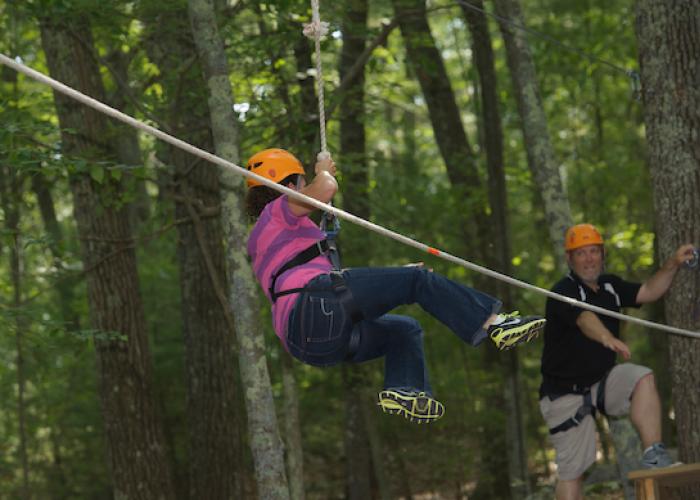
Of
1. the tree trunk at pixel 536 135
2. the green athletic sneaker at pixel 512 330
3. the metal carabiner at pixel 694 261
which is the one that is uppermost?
the tree trunk at pixel 536 135

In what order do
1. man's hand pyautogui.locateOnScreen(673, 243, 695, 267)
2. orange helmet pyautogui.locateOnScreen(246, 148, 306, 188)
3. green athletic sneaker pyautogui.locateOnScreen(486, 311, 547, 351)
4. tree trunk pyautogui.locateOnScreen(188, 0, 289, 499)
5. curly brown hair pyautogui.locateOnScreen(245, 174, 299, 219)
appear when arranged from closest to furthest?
green athletic sneaker pyautogui.locateOnScreen(486, 311, 547, 351) → orange helmet pyautogui.locateOnScreen(246, 148, 306, 188) → curly brown hair pyautogui.locateOnScreen(245, 174, 299, 219) → man's hand pyautogui.locateOnScreen(673, 243, 695, 267) → tree trunk pyautogui.locateOnScreen(188, 0, 289, 499)

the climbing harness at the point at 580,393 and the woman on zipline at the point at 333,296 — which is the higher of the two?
the woman on zipline at the point at 333,296

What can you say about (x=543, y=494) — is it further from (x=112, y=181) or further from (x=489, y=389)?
(x=112, y=181)

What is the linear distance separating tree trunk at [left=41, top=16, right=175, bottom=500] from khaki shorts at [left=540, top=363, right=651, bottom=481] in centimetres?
390

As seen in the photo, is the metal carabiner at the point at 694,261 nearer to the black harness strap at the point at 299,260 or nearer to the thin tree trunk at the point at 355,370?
the black harness strap at the point at 299,260

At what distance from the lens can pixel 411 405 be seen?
436cm

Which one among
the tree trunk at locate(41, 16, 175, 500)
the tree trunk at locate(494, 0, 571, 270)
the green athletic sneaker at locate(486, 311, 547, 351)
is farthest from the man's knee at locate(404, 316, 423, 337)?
the tree trunk at locate(41, 16, 175, 500)

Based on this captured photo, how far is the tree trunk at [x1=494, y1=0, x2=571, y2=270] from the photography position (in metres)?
7.53

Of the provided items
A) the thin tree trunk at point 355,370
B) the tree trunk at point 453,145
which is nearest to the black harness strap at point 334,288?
the thin tree trunk at point 355,370

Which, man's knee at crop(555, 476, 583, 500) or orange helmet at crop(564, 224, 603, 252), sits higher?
orange helmet at crop(564, 224, 603, 252)

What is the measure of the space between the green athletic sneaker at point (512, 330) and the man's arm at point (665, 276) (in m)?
1.50

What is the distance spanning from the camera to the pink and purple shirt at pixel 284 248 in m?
4.27

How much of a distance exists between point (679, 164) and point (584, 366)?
49.5 inches

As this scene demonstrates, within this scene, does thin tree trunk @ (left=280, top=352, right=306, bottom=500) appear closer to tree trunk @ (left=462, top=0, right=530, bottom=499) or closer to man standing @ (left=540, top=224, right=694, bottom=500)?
man standing @ (left=540, top=224, right=694, bottom=500)
